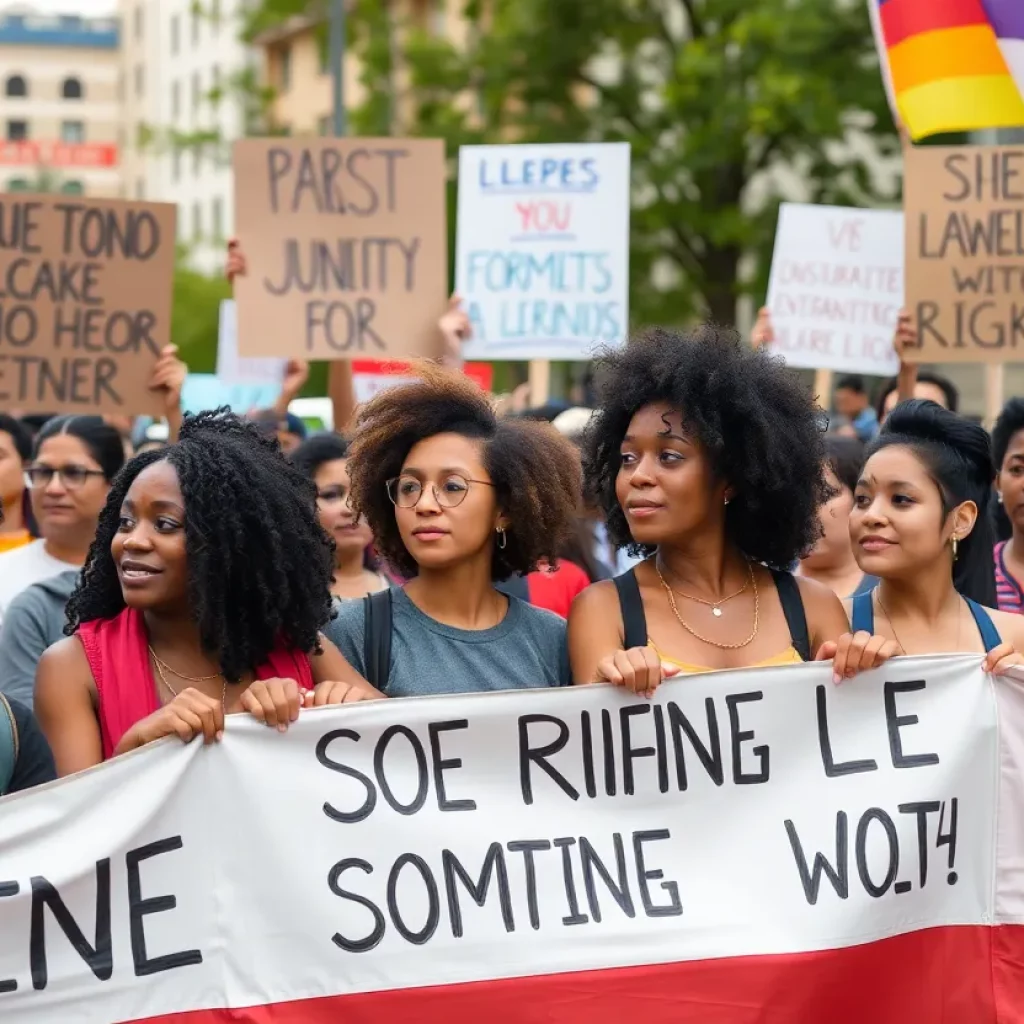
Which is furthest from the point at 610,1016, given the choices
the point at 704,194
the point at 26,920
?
the point at 704,194

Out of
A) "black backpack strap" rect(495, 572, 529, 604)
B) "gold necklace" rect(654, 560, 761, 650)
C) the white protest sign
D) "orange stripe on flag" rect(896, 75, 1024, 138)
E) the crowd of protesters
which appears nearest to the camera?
the crowd of protesters

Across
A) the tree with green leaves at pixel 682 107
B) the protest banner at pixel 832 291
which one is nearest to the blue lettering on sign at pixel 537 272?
the protest banner at pixel 832 291

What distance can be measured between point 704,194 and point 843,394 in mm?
12076

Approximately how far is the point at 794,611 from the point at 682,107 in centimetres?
1961

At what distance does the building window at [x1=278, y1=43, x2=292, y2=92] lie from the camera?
61.5 m

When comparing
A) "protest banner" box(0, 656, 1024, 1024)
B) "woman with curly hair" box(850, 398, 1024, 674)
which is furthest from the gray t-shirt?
"woman with curly hair" box(850, 398, 1024, 674)

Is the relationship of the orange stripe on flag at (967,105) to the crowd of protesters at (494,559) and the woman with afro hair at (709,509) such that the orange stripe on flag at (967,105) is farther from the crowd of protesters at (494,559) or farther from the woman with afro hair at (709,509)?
the woman with afro hair at (709,509)

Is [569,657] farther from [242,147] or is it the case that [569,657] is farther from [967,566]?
[242,147]

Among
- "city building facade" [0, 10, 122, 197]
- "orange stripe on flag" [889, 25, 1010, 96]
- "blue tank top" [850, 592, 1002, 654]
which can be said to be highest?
"city building facade" [0, 10, 122, 197]

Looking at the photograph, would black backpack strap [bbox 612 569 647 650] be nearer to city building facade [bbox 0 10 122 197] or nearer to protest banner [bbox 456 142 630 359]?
protest banner [bbox 456 142 630 359]

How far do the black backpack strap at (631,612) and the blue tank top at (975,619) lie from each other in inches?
20.7

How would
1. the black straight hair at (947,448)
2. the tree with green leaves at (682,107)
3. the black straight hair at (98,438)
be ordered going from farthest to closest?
the tree with green leaves at (682,107) → the black straight hair at (98,438) → the black straight hair at (947,448)

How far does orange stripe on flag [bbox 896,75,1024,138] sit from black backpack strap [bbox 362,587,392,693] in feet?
12.1

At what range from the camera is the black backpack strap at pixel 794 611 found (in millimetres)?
4195
